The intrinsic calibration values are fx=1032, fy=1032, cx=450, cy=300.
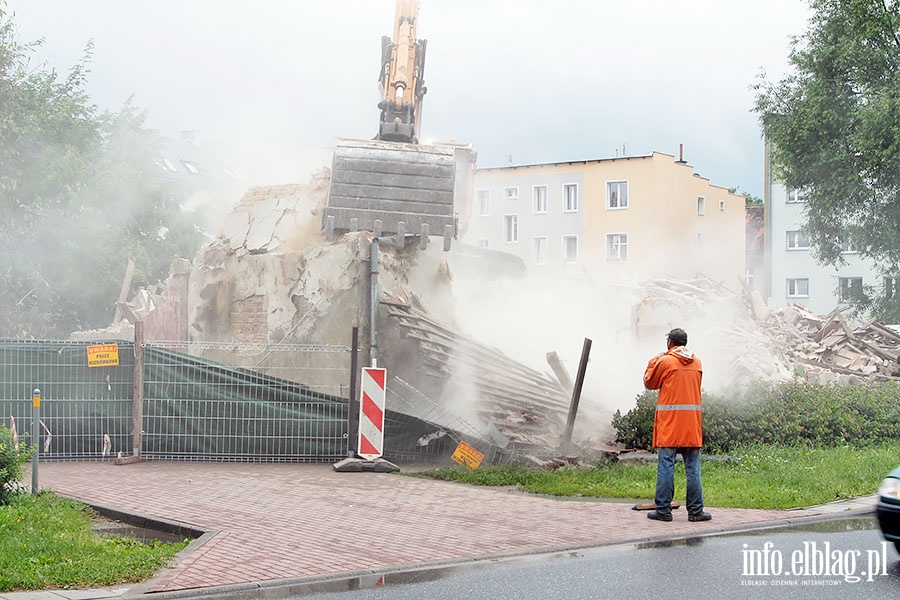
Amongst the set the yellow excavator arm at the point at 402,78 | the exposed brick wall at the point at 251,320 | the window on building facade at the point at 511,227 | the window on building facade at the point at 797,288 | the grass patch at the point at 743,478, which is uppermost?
the window on building facade at the point at 511,227

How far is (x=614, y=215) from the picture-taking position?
51.1 m

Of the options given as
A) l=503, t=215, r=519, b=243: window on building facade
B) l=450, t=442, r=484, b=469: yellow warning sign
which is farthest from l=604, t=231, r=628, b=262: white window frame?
l=450, t=442, r=484, b=469: yellow warning sign

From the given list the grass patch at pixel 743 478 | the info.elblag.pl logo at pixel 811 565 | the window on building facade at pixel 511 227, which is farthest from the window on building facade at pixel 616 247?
the info.elblag.pl logo at pixel 811 565

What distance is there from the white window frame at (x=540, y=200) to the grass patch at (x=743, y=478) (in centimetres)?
4055

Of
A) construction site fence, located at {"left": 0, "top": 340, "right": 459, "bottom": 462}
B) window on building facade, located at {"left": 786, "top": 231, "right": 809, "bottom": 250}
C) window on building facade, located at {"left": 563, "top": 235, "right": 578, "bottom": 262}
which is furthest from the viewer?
window on building facade, located at {"left": 786, "top": 231, "right": 809, "bottom": 250}

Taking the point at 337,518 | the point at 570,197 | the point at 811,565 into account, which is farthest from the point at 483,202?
the point at 811,565

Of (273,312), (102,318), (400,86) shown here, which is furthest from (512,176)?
(273,312)

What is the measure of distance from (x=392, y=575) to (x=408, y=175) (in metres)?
9.81

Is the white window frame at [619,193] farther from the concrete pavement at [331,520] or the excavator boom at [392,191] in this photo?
the concrete pavement at [331,520]

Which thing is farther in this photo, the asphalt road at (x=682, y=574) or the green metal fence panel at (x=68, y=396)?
the green metal fence panel at (x=68, y=396)

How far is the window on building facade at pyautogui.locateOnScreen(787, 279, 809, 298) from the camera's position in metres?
54.7

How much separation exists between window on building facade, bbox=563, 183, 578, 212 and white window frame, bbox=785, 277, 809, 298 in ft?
41.2

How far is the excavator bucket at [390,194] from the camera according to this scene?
15.7 metres

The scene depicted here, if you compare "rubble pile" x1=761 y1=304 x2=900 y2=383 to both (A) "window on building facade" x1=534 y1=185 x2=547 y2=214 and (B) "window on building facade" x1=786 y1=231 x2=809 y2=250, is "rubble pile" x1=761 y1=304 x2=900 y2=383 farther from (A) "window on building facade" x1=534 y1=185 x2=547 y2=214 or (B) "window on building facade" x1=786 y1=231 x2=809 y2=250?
(B) "window on building facade" x1=786 y1=231 x2=809 y2=250
